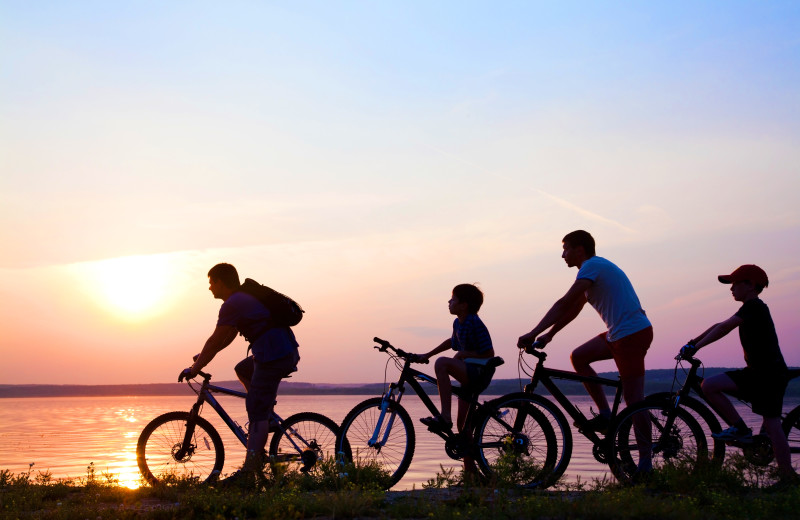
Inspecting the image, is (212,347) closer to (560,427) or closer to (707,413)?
(560,427)

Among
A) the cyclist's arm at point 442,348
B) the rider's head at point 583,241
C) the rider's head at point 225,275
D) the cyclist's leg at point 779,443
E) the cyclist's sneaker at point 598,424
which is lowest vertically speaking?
the cyclist's leg at point 779,443

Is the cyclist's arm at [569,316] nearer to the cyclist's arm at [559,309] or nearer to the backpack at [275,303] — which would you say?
the cyclist's arm at [559,309]

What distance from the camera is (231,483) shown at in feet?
25.1

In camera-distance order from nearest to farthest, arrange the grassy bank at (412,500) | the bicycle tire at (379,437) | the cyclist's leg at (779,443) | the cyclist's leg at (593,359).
Answer: the grassy bank at (412,500) → the cyclist's leg at (779,443) → the cyclist's leg at (593,359) → the bicycle tire at (379,437)

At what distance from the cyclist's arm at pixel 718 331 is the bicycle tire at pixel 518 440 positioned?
167 centimetres

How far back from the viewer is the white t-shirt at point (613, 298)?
25.2ft

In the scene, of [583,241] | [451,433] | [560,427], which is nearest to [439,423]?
[451,433]

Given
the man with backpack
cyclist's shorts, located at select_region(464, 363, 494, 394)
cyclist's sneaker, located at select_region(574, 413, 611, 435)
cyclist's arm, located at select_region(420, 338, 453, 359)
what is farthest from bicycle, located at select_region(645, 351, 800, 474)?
the man with backpack

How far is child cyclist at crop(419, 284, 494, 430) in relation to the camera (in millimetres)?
8062

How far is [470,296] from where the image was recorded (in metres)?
8.41

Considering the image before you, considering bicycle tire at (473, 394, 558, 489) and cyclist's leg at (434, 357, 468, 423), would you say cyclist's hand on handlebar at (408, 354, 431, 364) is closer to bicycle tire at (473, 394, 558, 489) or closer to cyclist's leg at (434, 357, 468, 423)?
cyclist's leg at (434, 357, 468, 423)

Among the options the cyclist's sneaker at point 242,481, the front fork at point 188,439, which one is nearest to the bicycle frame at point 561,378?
the cyclist's sneaker at point 242,481

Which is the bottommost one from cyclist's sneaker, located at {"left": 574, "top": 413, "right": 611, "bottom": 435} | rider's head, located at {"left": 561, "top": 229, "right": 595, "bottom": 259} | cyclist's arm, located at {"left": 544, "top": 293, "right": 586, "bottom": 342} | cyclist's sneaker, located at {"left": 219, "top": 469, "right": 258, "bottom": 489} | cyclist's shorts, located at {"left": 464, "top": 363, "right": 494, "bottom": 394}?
cyclist's sneaker, located at {"left": 219, "top": 469, "right": 258, "bottom": 489}

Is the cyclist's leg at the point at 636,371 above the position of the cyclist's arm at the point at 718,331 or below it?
below
